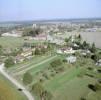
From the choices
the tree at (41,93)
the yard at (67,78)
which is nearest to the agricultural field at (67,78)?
the yard at (67,78)

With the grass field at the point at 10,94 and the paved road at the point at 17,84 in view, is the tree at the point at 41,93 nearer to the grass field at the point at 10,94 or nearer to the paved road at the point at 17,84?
the paved road at the point at 17,84

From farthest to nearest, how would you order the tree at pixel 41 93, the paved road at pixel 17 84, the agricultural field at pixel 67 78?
the agricultural field at pixel 67 78, the paved road at pixel 17 84, the tree at pixel 41 93

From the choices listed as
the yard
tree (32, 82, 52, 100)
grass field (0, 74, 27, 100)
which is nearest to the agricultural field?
the yard

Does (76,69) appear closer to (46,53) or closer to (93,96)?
(93,96)

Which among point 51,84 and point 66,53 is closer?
point 51,84

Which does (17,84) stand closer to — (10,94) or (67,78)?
(10,94)

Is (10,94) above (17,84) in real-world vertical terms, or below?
above

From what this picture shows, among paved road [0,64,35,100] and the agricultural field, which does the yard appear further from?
paved road [0,64,35,100]

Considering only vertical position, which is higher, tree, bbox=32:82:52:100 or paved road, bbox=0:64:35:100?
tree, bbox=32:82:52:100

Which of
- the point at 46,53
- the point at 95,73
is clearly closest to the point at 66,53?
the point at 46,53

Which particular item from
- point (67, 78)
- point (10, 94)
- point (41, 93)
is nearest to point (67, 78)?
point (67, 78)

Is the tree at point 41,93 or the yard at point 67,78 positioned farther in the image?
the yard at point 67,78
